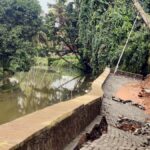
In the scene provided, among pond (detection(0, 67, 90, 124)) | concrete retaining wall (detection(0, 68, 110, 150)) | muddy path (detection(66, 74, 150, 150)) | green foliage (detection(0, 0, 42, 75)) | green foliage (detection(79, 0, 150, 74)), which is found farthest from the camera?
green foliage (detection(0, 0, 42, 75))

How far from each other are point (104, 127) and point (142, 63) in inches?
870

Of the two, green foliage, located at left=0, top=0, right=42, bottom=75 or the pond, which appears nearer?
the pond

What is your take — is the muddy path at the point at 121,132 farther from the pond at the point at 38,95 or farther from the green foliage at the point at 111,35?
the green foliage at the point at 111,35

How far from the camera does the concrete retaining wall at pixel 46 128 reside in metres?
3.93

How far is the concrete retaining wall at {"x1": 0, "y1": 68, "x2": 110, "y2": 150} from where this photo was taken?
12.9ft

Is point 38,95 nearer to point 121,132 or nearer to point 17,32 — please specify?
point 17,32

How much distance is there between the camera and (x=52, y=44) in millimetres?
52188

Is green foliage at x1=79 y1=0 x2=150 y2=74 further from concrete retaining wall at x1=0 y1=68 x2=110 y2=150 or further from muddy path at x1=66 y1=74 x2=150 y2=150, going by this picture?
concrete retaining wall at x1=0 y1=68 x2=110 y2=150

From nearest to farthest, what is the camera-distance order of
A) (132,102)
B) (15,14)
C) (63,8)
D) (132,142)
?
(132,142) → (132,102) → (63,8) → (15,14)

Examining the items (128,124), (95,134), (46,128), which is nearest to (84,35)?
(128,124)

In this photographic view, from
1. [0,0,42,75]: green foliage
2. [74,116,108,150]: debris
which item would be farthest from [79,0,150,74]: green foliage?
[74,116,108,150]: debris

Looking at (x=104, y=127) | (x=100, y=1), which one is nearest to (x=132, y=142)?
(x=104, y=127)

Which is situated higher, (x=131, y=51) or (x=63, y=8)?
(x=63, y=8)

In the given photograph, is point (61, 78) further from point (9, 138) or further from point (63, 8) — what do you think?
point (9, 138)
